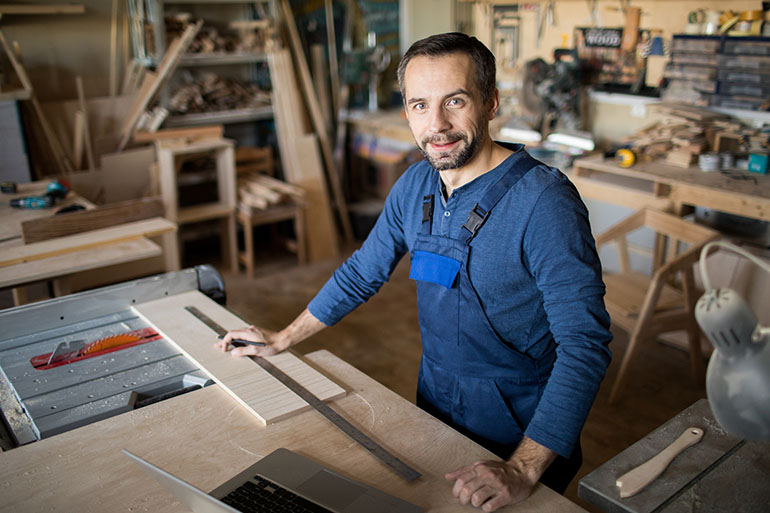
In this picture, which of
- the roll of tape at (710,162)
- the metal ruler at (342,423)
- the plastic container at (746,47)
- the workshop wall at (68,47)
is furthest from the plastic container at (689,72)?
the workshop wall at (68,47)

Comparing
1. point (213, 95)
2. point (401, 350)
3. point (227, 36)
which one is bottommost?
point (401, 350)

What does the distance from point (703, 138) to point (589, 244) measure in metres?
2.67

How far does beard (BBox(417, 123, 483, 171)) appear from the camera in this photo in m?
1.61

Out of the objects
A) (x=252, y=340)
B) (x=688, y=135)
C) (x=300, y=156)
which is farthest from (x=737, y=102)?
(x=252, y=340)

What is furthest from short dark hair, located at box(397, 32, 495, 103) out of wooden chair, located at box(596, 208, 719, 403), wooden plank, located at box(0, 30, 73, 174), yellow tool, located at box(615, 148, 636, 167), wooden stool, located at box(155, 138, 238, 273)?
wooden plank, located at box(0, 30, 73, 174)

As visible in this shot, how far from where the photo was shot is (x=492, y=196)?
159 cm

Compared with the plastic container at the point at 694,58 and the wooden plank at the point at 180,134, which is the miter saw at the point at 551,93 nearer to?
the plastic container at the point at 694,58

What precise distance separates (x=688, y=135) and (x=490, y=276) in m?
2.63

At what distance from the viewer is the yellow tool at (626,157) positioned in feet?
12.2

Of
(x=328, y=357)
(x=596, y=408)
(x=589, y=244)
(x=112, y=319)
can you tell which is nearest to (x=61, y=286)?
(x=112, y=319)

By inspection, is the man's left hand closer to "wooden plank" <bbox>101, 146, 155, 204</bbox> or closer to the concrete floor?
the concrete floor

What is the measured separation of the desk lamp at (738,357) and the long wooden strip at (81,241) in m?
2.28

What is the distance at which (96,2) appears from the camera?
4.81m

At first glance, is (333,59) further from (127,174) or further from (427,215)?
(427,215)
